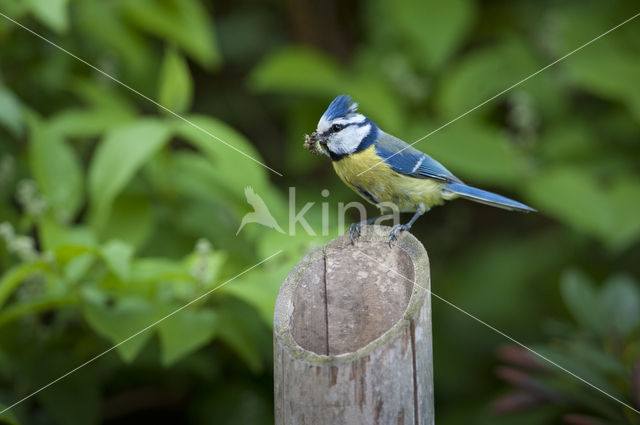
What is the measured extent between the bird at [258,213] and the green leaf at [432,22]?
144cm

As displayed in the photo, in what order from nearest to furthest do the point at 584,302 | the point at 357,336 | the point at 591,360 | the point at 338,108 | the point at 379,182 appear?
the point at 357,336 → the point at 338,108 → the point at 379,182 → the point at 591,360 → the point at 584,302

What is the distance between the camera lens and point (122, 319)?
96.6 inches

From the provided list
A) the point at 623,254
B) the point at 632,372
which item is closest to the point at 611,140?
the point at 623,254

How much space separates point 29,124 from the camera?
2.97m

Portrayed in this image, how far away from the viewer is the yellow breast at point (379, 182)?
7.59 ft

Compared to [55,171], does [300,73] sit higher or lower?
higher

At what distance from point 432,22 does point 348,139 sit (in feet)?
5.73

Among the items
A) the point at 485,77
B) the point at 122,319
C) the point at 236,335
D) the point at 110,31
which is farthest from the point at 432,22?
the point at 122,319

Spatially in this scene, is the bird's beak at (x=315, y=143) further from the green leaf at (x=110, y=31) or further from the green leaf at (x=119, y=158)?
the green leaf at (x=110, y=31)

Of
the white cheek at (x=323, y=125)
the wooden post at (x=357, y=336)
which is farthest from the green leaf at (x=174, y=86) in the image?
the wooden post at (x=357, y=336)

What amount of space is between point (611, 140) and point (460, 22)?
42.3 inches

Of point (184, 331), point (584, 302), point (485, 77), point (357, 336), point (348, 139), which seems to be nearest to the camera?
point (357, 336)

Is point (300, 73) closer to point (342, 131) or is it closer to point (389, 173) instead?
point (389, 173)

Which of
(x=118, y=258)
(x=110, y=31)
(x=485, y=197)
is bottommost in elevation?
(x=118, y=258)
